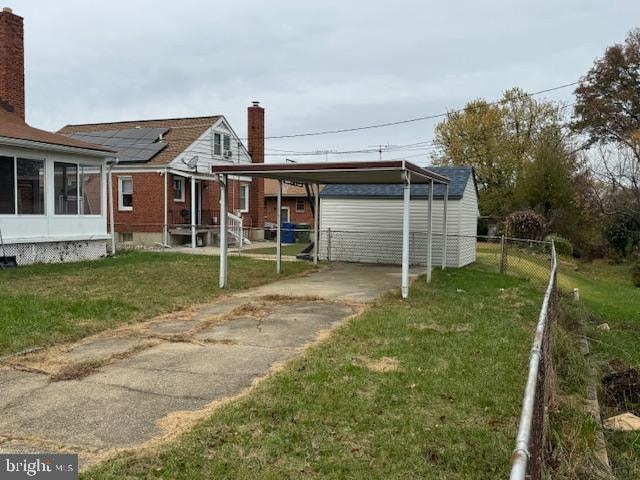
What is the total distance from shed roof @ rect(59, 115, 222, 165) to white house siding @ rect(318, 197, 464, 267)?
7.91 m

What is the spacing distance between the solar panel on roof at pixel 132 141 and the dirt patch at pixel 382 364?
725 inches

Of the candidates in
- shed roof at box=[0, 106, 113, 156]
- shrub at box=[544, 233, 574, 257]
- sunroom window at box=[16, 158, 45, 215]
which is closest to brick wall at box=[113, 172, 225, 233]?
shed roof at box=[0, 106, 113, 156]

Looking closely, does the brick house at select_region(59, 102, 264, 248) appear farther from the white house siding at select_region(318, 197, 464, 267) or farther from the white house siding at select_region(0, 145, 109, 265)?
the white house siding at select_region(0, 145, 109, 265)

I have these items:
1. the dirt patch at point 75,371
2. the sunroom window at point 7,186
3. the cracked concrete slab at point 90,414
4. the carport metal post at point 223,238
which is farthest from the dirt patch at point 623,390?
the sunroom window at point 7,186

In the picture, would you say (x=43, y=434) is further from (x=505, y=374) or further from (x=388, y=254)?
(x=388, y=254)

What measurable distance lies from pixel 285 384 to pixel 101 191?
1343cm

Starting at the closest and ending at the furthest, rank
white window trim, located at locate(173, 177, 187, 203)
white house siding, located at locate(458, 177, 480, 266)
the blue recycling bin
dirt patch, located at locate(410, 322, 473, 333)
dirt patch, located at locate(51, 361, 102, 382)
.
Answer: dirt patch, located at locate(51, 361, 102, 382), dirt patch, located at locate(410, 322, 473, 333), white house siding, located at locate(458, 177, 480, 266), white window trim, located at locate(173, 177, 187, 203), the blue recycling bin

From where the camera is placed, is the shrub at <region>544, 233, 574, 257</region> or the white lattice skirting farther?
the shrub at <region>544, 233, 574, 257</region>

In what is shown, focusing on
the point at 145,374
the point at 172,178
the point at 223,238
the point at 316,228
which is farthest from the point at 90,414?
the point at 172,178

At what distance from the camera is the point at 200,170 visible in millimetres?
23422

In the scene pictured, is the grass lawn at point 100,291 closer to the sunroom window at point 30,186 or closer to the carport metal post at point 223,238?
the carport metal post at point 223,238

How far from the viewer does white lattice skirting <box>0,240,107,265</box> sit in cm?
1395

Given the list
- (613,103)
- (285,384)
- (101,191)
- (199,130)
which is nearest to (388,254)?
(101,191)

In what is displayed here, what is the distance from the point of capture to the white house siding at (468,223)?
17.3 meters
